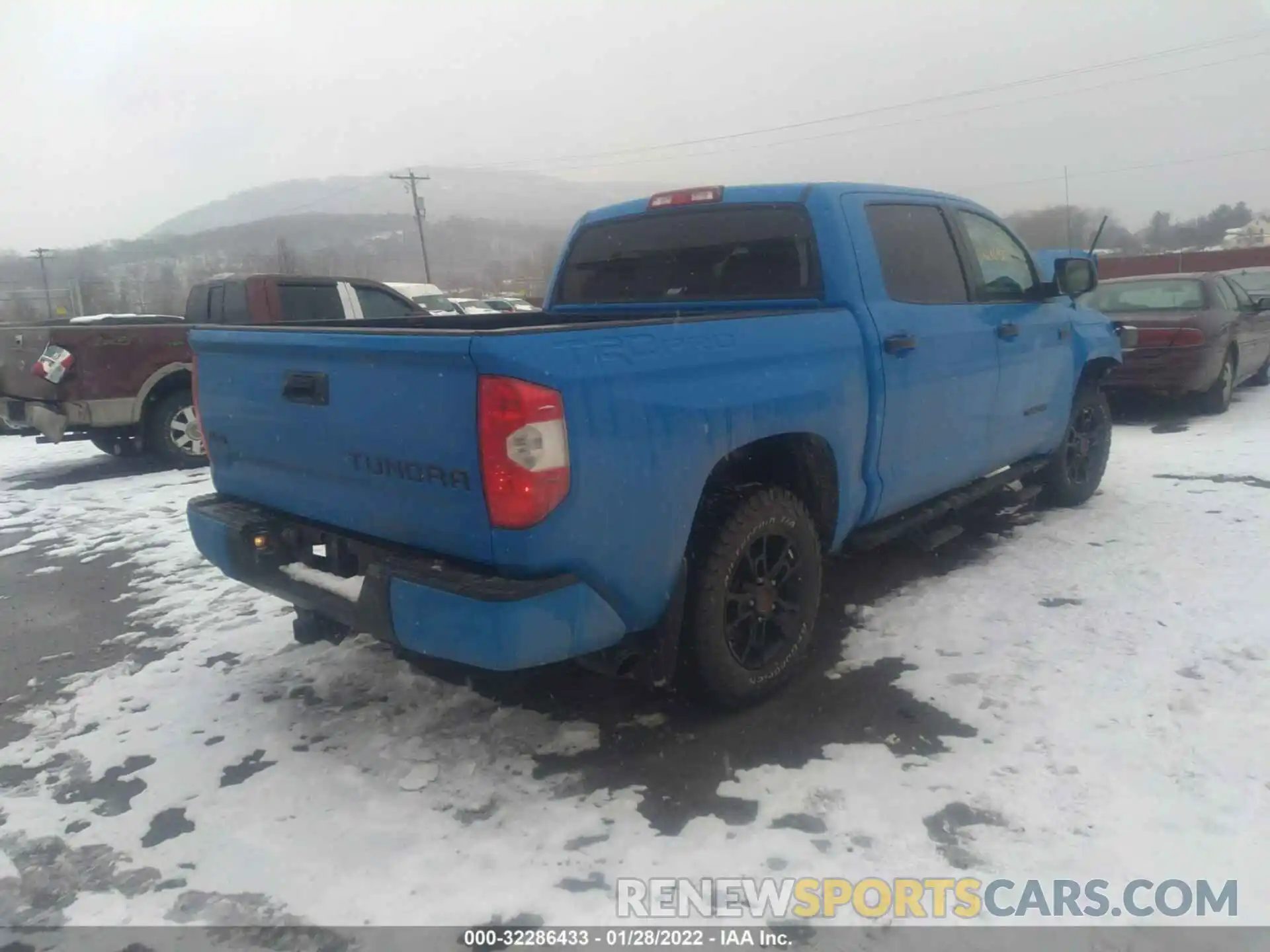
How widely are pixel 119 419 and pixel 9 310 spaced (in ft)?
151

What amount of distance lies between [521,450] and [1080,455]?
490 centimetres

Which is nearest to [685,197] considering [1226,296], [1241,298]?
[1226,296]

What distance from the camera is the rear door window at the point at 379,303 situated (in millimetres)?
9789

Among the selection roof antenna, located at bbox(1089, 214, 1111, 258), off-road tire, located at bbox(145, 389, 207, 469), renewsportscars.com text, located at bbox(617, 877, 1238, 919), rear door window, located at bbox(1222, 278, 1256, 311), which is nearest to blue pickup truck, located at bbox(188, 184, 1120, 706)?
renewsportscars.com text, located at bbox(617, 877, 1238, 919)

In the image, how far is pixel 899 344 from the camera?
386cm

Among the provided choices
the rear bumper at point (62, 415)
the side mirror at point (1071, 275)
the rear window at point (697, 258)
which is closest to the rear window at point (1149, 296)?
the side mirror at point (1071, 275)

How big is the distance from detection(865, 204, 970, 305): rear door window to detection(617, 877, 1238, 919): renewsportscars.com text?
247cm

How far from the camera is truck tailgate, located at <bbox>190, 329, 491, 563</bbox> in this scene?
2631 mm

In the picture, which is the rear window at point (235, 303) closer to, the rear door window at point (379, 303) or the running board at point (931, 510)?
the rear door window at point (379, 303)

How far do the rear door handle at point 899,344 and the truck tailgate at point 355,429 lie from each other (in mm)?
→ 1986

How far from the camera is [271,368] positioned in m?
3.26

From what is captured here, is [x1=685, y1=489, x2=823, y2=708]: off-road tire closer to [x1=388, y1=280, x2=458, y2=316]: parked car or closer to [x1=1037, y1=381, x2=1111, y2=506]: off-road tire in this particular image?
[x1=1037, y1=381, x2=1111, y2=506]: off-road tire

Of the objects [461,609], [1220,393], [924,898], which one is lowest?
[924,898]

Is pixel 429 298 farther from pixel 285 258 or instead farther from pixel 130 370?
pixel 285 258
